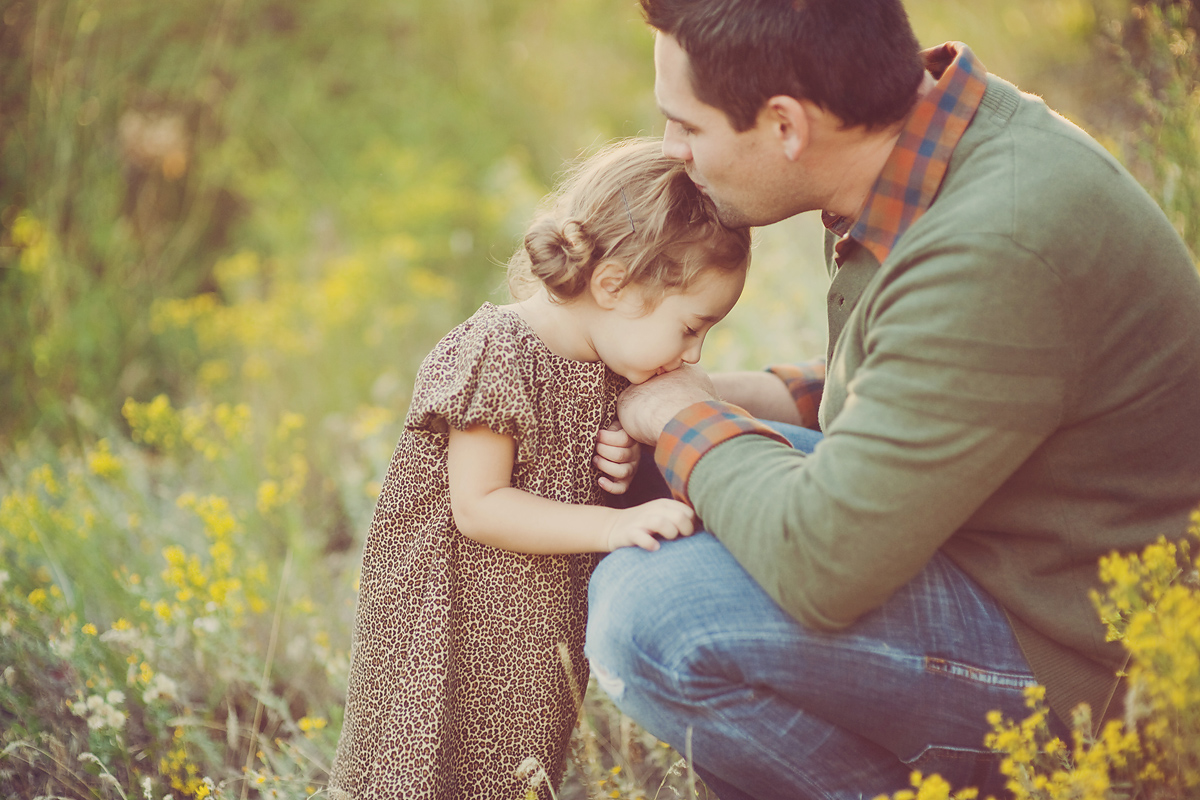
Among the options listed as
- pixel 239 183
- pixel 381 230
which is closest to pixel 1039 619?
pixel 381 230

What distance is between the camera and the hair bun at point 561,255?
179 centimetres

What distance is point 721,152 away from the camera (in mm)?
1682

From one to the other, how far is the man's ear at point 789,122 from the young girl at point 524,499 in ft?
0.74

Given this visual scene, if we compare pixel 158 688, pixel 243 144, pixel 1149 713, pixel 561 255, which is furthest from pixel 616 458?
pixel 243 144

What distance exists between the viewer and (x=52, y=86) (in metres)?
4.52

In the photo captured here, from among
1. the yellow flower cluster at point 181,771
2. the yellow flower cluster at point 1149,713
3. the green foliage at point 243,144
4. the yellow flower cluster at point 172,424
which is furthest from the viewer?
the green foliage at point 243,144

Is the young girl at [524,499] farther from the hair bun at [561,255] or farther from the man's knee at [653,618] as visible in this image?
the man's knee at [653,618]

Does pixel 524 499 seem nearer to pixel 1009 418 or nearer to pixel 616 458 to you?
pixel 616 458

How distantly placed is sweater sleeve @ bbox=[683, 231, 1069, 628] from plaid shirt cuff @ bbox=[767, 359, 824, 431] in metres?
0.77

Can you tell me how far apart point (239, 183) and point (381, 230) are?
1.18 meters

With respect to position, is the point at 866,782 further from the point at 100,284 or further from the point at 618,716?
the point at 100,284

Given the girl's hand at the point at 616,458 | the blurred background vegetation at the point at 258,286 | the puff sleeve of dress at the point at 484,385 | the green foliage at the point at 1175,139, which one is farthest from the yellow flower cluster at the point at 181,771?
the green foliage at the point at 1175,139

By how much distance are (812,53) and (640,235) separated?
1.48 ft

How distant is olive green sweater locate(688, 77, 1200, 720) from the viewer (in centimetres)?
129
